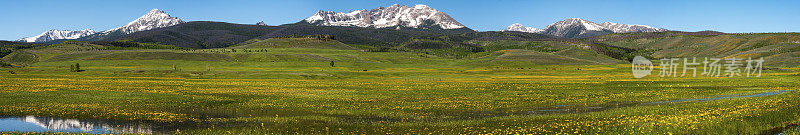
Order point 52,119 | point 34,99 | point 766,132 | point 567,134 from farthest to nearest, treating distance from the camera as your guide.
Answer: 1. point 34,99
2. point 52,119
3. point 766,132
4. point 567,134

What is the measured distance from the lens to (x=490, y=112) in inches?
1214

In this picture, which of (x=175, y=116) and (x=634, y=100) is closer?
(x=175, y=116)

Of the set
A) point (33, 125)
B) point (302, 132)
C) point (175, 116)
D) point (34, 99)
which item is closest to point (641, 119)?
point (302, 132)

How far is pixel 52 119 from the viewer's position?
27.5 meters

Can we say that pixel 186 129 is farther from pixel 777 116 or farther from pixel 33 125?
pixel 777 116

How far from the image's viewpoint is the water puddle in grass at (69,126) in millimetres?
23391

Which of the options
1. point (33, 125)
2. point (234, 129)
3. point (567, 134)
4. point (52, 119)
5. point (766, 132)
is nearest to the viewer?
point (567, 134)

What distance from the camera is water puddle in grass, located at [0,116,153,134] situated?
2339 cm

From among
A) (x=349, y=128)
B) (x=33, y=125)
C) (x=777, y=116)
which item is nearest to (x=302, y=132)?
(x=349, y=128)

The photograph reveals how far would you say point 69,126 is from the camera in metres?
24.9

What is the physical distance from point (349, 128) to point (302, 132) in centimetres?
254

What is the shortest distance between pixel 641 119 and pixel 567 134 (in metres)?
6.79

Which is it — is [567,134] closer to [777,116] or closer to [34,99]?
[777,116]

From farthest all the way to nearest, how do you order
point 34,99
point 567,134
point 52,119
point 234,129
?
point 34,99 → point 52,119 → point 234,129 → point 567,134
